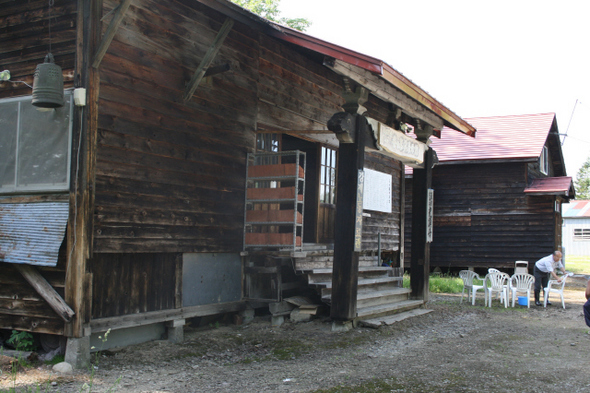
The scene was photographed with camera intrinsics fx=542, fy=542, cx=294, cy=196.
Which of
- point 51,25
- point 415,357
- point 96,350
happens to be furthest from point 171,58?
point 415,357

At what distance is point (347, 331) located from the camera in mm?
7625

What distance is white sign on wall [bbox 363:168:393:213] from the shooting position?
12.5 m

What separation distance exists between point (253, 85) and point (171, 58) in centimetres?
171

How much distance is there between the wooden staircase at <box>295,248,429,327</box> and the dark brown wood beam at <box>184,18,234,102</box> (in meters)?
2.96

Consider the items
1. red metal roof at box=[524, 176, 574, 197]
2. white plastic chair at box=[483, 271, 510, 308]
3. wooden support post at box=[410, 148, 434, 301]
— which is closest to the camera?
wooden support post at box=[410, 148, 434, 301]

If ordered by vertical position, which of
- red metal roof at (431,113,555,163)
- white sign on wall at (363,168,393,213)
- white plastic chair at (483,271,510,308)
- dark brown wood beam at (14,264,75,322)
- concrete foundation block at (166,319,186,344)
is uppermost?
red metal roof at (431,113,555,163)

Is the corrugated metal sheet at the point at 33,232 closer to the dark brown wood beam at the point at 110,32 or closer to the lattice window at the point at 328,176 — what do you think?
the dark brown wood beam at the point at 110,32

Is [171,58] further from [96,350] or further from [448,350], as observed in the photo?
[448,350]

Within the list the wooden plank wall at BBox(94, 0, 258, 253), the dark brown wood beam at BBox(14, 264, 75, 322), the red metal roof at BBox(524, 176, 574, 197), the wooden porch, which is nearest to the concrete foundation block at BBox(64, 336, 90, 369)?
the dark brown wood beam at BBox(14, 264, 75, 322)

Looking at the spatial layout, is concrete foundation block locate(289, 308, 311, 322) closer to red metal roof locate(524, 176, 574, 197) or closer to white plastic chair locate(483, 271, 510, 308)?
white plastic chair locate(483, 271, 510, 308)

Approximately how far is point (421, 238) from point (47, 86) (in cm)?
703

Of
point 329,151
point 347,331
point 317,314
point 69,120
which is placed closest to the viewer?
point 69,120

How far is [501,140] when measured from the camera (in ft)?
63.6

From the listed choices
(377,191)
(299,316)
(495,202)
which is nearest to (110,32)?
(299,316)
